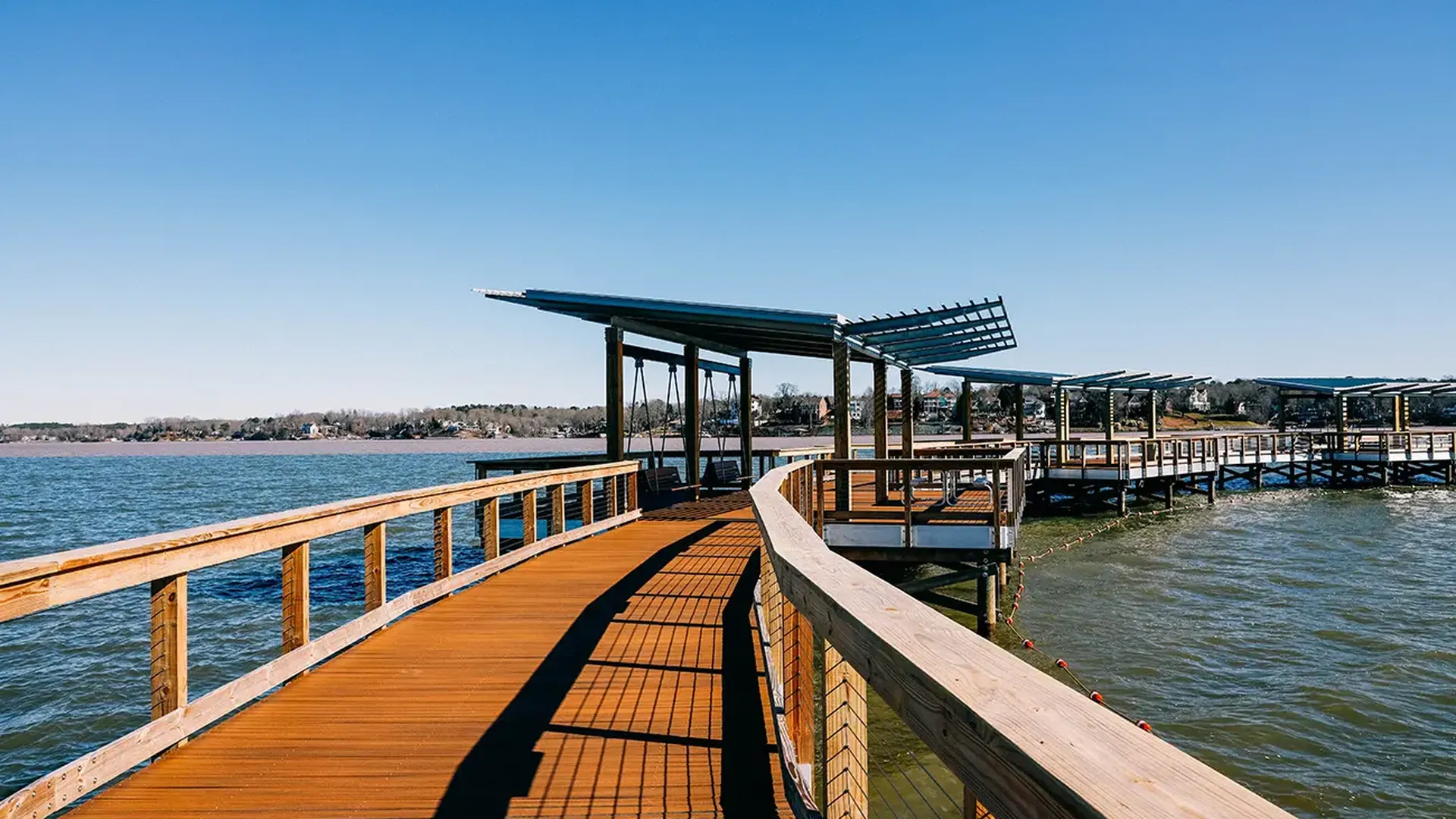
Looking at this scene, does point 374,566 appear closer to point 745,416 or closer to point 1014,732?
point 1014,732

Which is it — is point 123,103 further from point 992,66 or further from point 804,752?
point 804,752

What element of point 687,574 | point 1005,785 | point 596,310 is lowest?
point 687,574

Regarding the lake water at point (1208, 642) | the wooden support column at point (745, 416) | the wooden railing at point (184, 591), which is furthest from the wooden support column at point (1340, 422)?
the wooden railing at point (184, 591)

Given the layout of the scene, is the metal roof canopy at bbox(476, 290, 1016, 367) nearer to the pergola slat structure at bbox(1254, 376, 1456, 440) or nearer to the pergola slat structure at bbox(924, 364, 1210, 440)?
the pergola slat structure at bbox(924, 364, 1210, 440)

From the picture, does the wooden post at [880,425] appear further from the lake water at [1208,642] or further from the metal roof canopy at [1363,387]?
the metal roof canopy at [1363,387]

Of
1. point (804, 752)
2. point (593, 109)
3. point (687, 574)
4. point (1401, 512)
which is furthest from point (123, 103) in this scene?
point (1401, 512)

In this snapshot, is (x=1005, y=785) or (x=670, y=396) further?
(x=670, y=396)

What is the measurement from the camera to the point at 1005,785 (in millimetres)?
1048

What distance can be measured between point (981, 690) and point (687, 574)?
275 inches

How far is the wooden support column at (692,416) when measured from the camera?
16.2 m

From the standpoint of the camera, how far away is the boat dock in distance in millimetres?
1182

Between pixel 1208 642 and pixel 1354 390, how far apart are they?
3042cm

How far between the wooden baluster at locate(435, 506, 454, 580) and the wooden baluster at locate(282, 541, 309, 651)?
1956mm

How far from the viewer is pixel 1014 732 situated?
103cm
